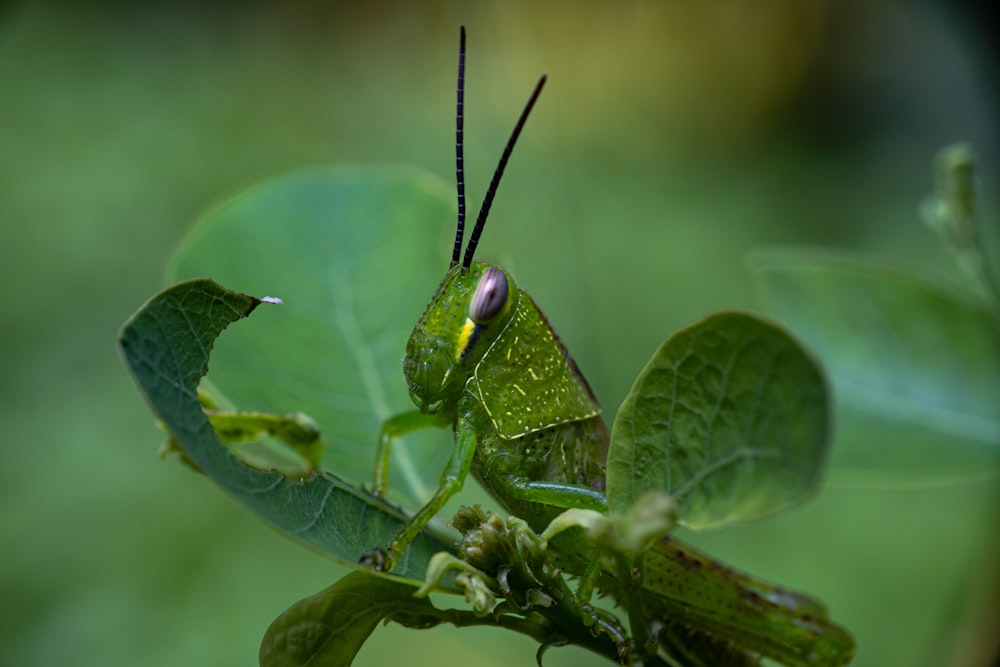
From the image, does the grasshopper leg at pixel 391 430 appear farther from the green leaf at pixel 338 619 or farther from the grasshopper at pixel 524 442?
the green leaf at pixel 338 619

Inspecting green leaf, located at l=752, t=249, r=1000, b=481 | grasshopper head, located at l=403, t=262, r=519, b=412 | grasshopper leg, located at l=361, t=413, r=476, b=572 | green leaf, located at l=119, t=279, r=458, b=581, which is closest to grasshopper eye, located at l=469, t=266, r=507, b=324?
grasshopper head, located at l=403, t=262, r=519, b=412

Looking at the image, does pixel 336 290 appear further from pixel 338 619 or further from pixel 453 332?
pixel 338 619

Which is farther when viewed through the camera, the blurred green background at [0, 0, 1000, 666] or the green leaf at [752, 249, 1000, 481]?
the blurred green background at [0, 0, 1000, 666]

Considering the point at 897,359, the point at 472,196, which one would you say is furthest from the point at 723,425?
the point at 472,196

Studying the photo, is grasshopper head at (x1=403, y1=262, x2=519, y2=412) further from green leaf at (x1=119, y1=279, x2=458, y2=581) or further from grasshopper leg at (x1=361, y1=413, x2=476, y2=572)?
green leaf at (x1=119, y1=279, x2=458, y2=581)

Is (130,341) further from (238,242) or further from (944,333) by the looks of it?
(944,333)

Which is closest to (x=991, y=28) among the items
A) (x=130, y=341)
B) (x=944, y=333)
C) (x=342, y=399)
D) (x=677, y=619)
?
(x=944, y=333)
